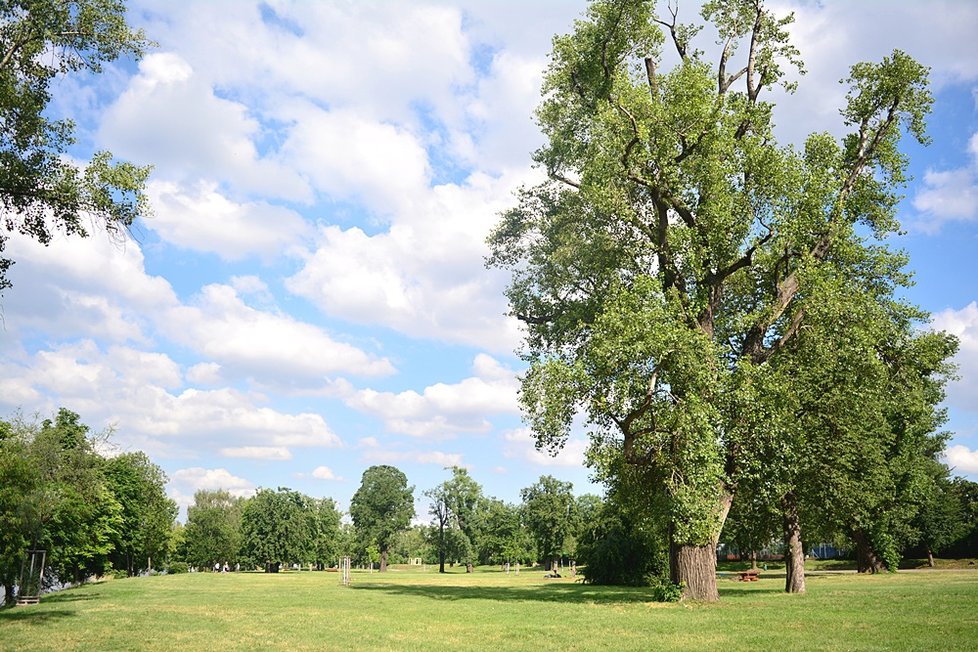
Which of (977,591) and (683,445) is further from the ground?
(683,445)

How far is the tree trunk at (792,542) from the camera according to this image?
32853 mm

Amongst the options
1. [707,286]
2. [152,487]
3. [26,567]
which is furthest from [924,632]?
[152,487]

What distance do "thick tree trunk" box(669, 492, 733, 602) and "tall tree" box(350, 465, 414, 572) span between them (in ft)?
238

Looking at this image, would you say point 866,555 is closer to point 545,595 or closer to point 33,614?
point 545,595

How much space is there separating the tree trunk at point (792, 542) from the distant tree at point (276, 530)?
79850 mm

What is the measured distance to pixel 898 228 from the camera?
30734 millimetres

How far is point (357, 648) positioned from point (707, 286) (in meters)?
20.5

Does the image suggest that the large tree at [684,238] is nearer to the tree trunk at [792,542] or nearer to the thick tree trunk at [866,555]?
the tree trunk at [792,542]

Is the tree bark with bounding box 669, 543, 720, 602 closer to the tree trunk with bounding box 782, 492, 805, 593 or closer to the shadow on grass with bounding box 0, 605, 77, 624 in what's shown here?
the tree trunk with bounding box 782, 492, 805, 593

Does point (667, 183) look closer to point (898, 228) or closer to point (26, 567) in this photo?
point (898, 228)

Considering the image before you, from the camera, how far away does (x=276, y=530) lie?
323 feet

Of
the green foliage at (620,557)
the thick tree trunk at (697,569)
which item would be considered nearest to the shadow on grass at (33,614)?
the thick tree trunk at (697,569)

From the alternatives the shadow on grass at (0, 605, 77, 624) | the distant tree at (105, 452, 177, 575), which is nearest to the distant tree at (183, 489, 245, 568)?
the distant tree at (105, 452, 177, 575)

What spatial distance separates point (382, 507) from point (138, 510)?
1349 inches
